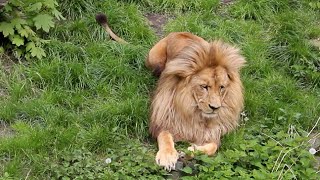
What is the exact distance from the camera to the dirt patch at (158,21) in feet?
26.1

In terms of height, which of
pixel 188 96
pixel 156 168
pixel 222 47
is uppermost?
pixel 222 47

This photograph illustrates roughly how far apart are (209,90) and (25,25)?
2365mm

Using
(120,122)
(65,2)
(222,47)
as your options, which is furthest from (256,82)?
(65,2)

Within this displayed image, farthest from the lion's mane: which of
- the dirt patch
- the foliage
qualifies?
the dirt patch

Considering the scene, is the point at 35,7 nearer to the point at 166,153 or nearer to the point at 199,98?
the point at 199,98

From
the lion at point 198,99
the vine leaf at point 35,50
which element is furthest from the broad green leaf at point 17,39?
the lion at point 198,99

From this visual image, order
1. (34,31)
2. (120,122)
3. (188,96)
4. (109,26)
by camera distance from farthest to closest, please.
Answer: (109,26) < (34,31) < (120,122) < (188,96)

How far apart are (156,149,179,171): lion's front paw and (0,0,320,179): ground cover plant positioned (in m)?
0.05

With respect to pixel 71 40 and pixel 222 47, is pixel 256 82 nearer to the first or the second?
pixel 222 47

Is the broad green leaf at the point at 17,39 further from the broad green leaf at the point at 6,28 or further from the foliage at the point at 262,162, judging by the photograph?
the foliage at the point at 262,162

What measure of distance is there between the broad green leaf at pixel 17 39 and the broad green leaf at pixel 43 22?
0.23m

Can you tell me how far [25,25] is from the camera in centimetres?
703

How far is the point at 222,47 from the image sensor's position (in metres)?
6.02

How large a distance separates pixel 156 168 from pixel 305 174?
1240 millimetres
